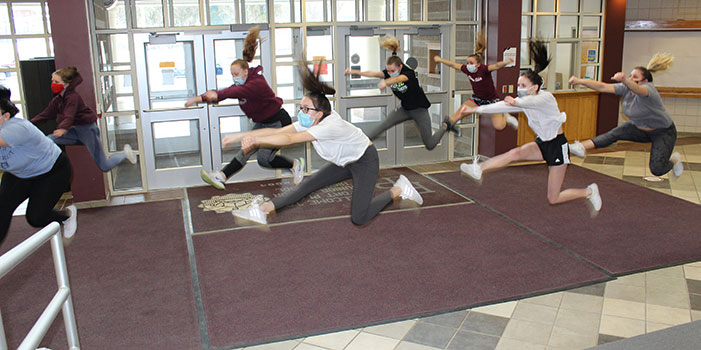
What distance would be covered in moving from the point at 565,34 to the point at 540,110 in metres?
5.95

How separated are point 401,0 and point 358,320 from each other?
6470 millimetres

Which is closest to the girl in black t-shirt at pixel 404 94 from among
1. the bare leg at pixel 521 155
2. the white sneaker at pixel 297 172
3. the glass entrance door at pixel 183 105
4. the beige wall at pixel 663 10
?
the white sneaker at pixel 297 172

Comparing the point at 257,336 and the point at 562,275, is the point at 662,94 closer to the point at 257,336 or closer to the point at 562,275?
the point at 562,275

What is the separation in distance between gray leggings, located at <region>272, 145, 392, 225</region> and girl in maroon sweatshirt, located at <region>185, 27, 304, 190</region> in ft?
5.22

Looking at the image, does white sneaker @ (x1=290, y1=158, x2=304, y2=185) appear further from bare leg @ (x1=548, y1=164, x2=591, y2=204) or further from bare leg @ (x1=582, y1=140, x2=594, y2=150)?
bare leg @ (x1=582, y1=140, x2=594, y2=150)

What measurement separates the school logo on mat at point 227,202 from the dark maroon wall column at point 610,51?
23.0 ft

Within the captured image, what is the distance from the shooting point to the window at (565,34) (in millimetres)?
10312

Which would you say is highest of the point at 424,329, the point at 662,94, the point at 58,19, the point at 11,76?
the point at 58,19

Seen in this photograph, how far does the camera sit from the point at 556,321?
4.45 m

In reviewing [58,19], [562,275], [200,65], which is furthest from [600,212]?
[58,19]

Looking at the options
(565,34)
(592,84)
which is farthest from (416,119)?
(565,34)

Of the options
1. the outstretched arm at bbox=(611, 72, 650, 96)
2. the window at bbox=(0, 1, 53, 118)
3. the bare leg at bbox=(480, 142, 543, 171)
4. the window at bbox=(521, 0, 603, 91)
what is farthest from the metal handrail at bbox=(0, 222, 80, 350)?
the window at bbox=(521, 0, 603, 91)

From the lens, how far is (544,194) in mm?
7961

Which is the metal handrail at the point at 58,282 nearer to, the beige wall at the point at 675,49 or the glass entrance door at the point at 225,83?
the glass entrance door at the point at 225,83
